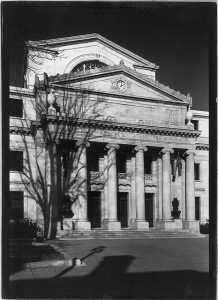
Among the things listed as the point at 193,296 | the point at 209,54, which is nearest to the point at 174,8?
the point at 209,54

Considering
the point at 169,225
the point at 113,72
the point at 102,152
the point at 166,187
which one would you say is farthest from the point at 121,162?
the point at 113,72

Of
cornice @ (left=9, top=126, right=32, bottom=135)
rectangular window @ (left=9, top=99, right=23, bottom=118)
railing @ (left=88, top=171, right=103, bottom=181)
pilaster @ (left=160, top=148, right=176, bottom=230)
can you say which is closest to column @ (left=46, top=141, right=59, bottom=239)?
cornice @ (left=9, top=126, right=32, bottom=135)

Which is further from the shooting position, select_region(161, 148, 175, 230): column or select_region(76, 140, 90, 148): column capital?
select_region(161, 148, 175, 230): column

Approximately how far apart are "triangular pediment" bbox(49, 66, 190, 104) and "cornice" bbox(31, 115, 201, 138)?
3.20m

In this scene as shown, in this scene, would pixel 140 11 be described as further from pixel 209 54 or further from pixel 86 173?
pixel 86 173

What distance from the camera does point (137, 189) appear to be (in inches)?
1216

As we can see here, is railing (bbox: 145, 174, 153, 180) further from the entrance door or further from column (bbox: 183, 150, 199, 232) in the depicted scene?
column (bbox: 183, 150, 199, 232)

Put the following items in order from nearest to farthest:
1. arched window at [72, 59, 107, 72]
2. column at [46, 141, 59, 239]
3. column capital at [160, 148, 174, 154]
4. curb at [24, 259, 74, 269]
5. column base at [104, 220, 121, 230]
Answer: curb at [24, 259, 74, 269]
column at [46, 141, 59, 239]
column base at [104, 220, 121, 230]
column capital at [160, 148, 174, 154]
arched window at [72, 59, 107, 72]

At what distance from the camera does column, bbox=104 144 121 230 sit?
29.3 m

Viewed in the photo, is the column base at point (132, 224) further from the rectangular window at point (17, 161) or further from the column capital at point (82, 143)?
the rectangular window at point (17, 161)

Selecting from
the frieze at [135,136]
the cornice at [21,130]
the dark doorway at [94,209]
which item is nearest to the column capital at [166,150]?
the frieze at [135,136]

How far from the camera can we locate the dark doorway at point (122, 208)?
1270 inches

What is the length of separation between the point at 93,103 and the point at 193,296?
872 inches

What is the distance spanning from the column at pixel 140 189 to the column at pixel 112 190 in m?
1.92
